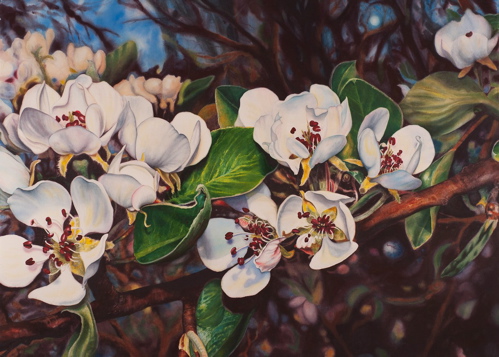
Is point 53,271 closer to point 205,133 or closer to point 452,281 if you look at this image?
point 205,133

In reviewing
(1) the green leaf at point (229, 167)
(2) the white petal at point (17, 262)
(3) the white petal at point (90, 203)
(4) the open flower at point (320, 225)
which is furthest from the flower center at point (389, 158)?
(2) the white petal at point (17, 262)

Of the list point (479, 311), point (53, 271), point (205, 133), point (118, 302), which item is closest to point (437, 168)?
point (479, 311)

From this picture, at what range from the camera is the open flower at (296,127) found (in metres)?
1.33

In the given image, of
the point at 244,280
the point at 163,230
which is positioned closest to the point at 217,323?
the point at 244,280

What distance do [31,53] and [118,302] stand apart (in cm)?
54

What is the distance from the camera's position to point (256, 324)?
4.28 feet

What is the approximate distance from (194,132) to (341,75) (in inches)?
14.5

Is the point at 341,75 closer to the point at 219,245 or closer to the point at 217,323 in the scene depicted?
the point at 219,245

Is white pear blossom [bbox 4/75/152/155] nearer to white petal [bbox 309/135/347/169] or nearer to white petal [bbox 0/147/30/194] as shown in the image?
white petal [bbox 0/147/30/194]

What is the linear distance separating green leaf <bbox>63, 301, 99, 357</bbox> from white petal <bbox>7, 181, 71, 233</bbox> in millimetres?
167

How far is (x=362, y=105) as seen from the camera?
1383mm

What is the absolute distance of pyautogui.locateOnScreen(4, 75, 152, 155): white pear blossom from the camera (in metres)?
1.21

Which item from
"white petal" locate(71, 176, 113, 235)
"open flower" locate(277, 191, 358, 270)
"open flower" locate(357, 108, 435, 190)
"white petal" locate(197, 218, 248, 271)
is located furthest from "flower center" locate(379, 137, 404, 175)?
"white petal" locate(71, 176, 113, 235)

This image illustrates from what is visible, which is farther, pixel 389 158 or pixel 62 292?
pixel 389 158
